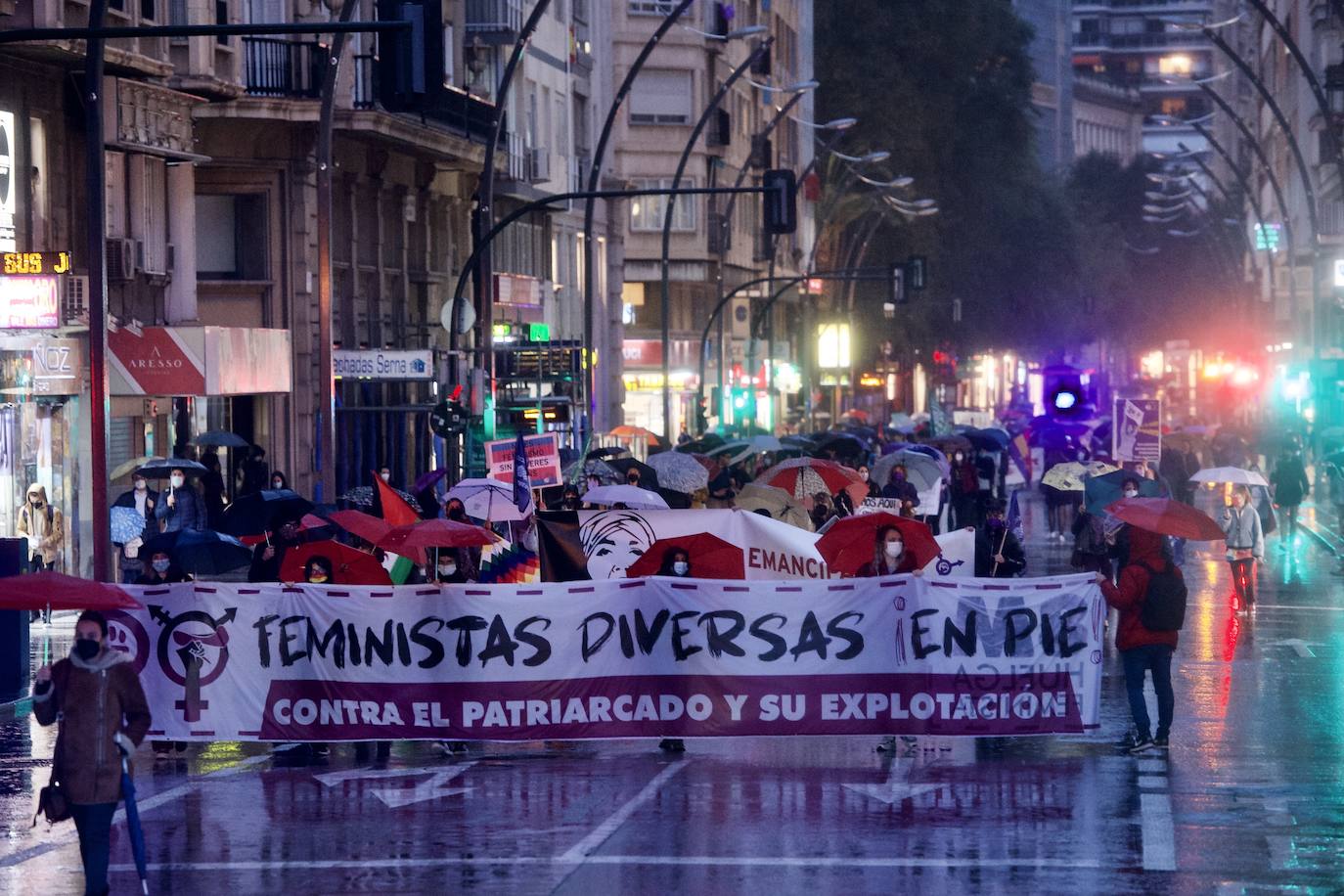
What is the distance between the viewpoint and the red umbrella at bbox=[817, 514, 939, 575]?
19.2m

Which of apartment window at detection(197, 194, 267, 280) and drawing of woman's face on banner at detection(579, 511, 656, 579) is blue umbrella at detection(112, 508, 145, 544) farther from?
apartment window at detection(197, 194, 267, 280)

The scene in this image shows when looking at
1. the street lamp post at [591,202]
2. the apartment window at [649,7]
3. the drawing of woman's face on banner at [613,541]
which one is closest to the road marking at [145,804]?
the drawing of woman's face on banner at [613,541]

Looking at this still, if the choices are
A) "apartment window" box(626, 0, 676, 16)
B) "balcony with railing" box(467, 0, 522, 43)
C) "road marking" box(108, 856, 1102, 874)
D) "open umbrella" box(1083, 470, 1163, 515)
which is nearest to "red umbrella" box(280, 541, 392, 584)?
"road marking" box(108, 856, 1102, 874)

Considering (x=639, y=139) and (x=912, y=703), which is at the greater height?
(x=639, y=139)

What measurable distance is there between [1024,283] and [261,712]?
80.2 meters

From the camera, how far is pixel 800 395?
269 feet

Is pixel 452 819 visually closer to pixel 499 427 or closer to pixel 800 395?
pixel 499 427

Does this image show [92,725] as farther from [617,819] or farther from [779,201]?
[779,201]

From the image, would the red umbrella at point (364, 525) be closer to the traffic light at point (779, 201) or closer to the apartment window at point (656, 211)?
the traffic light at point (779, 201)

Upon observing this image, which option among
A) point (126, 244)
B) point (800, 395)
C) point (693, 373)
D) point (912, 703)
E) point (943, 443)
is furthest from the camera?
point (800, 395)

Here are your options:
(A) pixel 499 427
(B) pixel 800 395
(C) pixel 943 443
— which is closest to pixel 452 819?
(A) pixel 499 427

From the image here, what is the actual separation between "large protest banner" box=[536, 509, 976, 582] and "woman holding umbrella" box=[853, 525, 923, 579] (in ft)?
7.43

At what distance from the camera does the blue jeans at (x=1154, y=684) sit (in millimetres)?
18062

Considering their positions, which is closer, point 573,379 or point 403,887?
point 403,887
